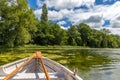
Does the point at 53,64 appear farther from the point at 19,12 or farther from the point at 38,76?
the point at 19,12

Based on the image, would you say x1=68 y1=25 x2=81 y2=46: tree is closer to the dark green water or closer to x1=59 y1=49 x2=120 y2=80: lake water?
the dark green water

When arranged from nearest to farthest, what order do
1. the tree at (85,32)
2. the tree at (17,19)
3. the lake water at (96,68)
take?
the lake water at (96,68) < the tree at (17,19) < the tree at (85,32)

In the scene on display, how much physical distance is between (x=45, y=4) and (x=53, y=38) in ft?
102

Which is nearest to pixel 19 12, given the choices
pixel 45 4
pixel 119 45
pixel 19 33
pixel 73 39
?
pixel 19 33

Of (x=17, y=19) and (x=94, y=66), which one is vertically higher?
(x=17, y=19)

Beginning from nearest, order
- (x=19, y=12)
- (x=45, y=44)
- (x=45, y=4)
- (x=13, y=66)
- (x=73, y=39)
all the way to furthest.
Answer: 1. (x=13, y=66)
2. (x=19, y=12)
3. (x=45, y=44)
4. (x=73, y=39)
5. (x=45, y=4)

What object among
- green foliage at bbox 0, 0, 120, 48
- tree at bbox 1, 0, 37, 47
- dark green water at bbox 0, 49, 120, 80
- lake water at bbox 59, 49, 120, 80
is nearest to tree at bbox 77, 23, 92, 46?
green foliage at bbox 0, 0, 120, 48

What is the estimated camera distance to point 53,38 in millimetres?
90250

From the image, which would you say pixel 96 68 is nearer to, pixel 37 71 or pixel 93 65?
pixel 93 65

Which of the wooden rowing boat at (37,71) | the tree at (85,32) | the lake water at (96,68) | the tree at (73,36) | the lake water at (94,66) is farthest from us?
the tree at (85,32)

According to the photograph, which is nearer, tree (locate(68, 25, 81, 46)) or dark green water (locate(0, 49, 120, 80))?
dark green water (locate(0, 49, 120, 80))

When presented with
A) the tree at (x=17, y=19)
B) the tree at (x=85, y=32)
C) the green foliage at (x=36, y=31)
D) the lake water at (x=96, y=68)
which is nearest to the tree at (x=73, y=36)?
the green foliage at (x=36, y=31)

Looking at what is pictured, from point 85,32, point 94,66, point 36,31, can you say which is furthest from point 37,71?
point 85,32

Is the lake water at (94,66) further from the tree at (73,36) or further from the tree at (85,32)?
the tree at (85,32)
